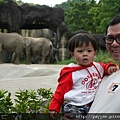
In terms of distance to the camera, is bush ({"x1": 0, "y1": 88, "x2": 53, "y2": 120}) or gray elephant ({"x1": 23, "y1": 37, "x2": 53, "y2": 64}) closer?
bush ({"x1": 0, "y1": 88, "x2": 53, "y2": 120})

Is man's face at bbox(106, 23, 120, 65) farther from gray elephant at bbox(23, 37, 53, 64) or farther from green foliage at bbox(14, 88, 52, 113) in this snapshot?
gray elephant at bbox(23, 37, 53, 64)

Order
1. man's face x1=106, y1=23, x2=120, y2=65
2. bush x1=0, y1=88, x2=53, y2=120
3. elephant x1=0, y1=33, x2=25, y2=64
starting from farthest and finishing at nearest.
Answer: elephant x1=0, y1=33, x2=25, y2=64
bush x1=0, y1=88, x2=53, y2=120
man's face x1=106, y1=23, x2=120, y2=65

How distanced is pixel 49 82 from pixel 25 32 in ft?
48.6

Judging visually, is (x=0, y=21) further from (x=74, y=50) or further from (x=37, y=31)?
(x=74, y=50)

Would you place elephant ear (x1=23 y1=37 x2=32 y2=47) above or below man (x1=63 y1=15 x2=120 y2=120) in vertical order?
below

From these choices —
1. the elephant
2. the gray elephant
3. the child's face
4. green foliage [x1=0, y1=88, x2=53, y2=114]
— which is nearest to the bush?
green foliage [x1=0, y1=88, x2=53, y2=114]

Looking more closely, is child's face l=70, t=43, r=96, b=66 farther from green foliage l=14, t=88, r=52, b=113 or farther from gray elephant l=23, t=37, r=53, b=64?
gray elephant l=23, t=37, r=53, b=64

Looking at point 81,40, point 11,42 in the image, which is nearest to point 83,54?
point 81,40

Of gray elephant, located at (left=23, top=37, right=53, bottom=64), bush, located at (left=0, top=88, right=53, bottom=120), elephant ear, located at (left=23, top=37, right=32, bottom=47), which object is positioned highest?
bush, located at (left=0, top=88, right=53, bottom=120)

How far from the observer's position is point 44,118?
7.70 feet

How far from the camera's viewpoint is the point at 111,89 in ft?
5.01

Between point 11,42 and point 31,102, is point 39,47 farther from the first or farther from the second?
point 31,102

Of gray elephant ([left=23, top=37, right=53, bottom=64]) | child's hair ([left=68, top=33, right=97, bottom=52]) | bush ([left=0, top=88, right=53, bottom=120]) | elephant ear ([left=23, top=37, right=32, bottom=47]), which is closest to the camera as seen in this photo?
child's hair ([left=68, top=33, right=97, bottom=52])

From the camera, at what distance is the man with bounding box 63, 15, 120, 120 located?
1.46 meters
